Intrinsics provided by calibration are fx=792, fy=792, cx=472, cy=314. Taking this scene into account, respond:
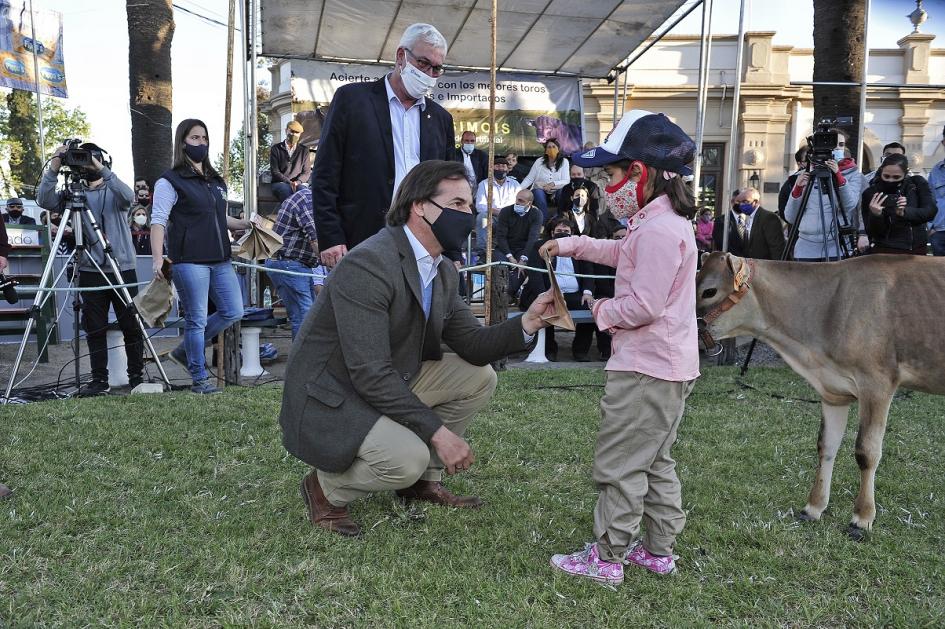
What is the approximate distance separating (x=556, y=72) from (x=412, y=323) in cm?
1070

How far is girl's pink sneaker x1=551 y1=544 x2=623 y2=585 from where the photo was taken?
3.21m

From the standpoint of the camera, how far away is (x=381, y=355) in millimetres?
3359

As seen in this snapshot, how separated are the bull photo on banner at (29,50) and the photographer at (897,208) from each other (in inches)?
745

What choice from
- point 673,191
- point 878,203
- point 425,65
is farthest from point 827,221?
point 673,191

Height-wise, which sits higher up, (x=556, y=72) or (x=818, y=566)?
(x=556, y=72)

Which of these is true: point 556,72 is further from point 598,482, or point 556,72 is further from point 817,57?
point 598,482

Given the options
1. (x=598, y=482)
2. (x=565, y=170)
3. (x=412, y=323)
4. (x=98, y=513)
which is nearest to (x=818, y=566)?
(x=598, y=482)

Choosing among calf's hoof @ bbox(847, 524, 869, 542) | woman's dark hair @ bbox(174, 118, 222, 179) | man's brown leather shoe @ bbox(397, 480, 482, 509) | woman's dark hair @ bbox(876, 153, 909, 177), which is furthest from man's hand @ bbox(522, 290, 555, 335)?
woman's dark hair @ bbox(876, 153, 909, 177)

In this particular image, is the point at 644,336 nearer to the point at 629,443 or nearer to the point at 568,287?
the point at 629,443

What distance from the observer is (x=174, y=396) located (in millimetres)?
6723

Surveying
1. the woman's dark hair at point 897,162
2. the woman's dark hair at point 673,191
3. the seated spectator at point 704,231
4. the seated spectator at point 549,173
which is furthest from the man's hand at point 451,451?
the seated spectator at point 549,173

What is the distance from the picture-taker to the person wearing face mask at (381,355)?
3346 mm

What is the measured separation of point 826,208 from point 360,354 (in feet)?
21.4

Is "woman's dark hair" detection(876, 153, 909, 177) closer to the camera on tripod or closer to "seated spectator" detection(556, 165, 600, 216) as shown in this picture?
the camera on tripod
